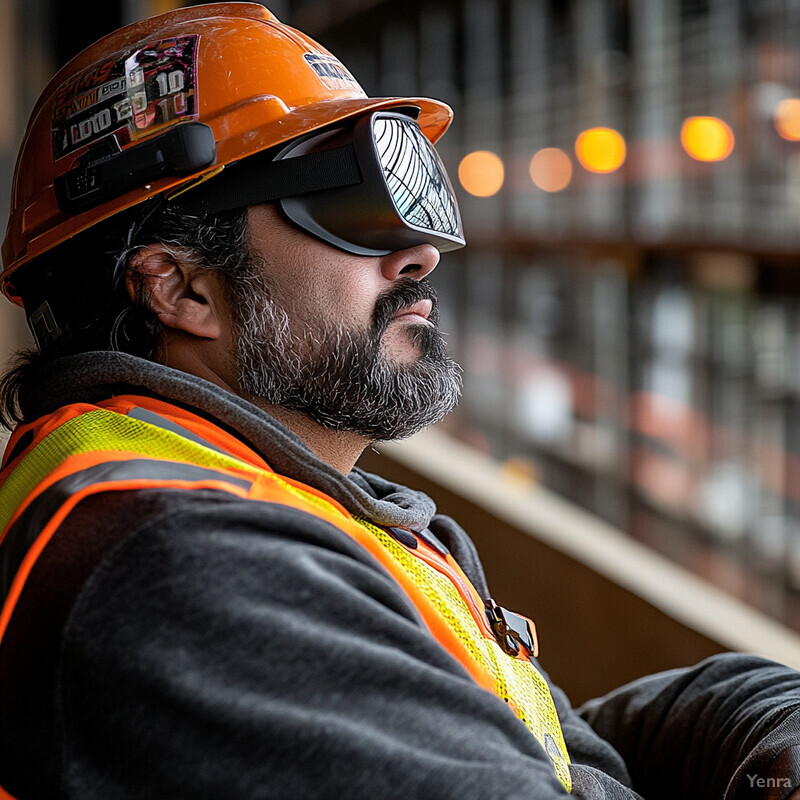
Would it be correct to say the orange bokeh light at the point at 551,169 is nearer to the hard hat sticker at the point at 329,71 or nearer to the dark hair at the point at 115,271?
the hard hat sticker at the point at 329,71

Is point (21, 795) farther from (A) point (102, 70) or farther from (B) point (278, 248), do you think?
(A) point (102, 70)

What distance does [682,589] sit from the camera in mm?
2318

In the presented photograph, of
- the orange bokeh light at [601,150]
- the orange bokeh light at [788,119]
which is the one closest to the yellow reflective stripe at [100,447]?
the orange bokeh light at [788,119]

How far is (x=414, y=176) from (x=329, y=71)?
172 millimetres

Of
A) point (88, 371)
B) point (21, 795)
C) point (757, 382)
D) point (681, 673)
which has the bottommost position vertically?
point (757, 382)

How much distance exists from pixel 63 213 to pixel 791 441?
3.31 metres

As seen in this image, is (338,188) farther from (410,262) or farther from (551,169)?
(551,169)

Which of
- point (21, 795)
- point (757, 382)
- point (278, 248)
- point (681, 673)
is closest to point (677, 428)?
point (757, 382)

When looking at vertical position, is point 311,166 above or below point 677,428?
above

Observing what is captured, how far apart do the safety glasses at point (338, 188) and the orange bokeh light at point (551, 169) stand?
Answer: 4749mm

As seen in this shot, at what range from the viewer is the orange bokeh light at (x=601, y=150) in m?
4.98

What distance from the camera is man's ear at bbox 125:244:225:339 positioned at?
1.10 metres

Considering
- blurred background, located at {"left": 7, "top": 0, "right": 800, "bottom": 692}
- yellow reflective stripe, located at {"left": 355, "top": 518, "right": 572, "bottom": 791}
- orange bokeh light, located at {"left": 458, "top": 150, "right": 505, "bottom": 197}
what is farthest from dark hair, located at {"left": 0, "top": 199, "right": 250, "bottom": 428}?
orange bokeh light, located at {"left": 458, "top": 150, "right": 505, "bottom": 197}

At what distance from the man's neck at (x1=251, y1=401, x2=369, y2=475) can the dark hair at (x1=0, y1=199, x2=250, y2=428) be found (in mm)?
159
